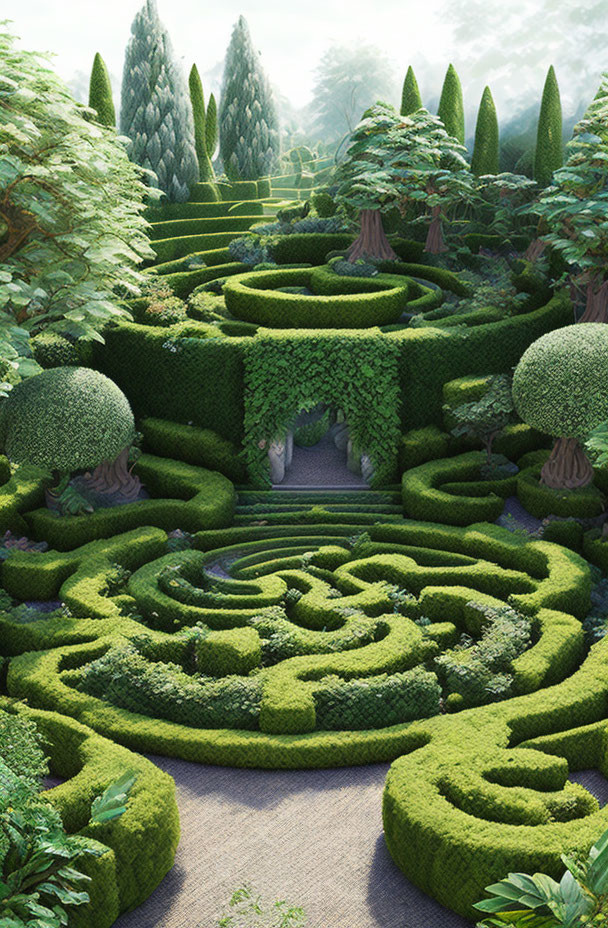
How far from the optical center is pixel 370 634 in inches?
618

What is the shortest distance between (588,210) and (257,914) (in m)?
18.2

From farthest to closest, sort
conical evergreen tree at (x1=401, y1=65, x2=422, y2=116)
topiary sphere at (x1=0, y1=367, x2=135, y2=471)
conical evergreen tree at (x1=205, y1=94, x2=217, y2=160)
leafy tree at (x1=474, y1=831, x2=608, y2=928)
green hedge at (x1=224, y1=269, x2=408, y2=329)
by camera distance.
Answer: conical evergreen tree at (x1=205, y1=94, x2=217, y2=160) < conical evergreen tree at (x1=401, y1=65, x2=422, y2=116) < green hedge at (x1=224, y1=269, x2=408, y2=329) < topiary sphere at (x1=0, y1=367, x2=135, y2=471) < leafy tree at (x1=474, y1=831, x2=608, y2=928)

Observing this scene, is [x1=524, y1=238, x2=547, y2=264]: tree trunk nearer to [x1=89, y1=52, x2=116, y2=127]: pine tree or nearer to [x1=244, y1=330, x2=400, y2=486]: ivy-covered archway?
[x1=244, y1=330, x2=400, y2=486]: ivy-covered archway

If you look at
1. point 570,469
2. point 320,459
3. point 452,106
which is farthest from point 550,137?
point 570,469

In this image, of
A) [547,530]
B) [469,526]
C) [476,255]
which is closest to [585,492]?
[547,530]

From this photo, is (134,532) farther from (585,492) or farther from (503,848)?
(503,848)

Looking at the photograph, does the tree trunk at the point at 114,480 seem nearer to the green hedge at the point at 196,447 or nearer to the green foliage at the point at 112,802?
the green hedge at the point at 196,447

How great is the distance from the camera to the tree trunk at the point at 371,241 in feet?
98.6

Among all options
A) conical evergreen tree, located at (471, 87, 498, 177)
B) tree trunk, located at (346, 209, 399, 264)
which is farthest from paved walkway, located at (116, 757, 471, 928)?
conical evergreen tree, located at (471, 87, 498, 177)

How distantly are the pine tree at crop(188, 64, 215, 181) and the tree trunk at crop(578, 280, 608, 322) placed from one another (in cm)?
2865

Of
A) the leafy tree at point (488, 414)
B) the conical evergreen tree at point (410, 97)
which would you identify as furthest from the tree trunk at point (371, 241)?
the conical evergreen tree at point (410, 97)

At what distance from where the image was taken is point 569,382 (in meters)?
19.3

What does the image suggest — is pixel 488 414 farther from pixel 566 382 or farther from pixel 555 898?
pixel 555 898

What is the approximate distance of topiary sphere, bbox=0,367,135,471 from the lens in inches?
771
